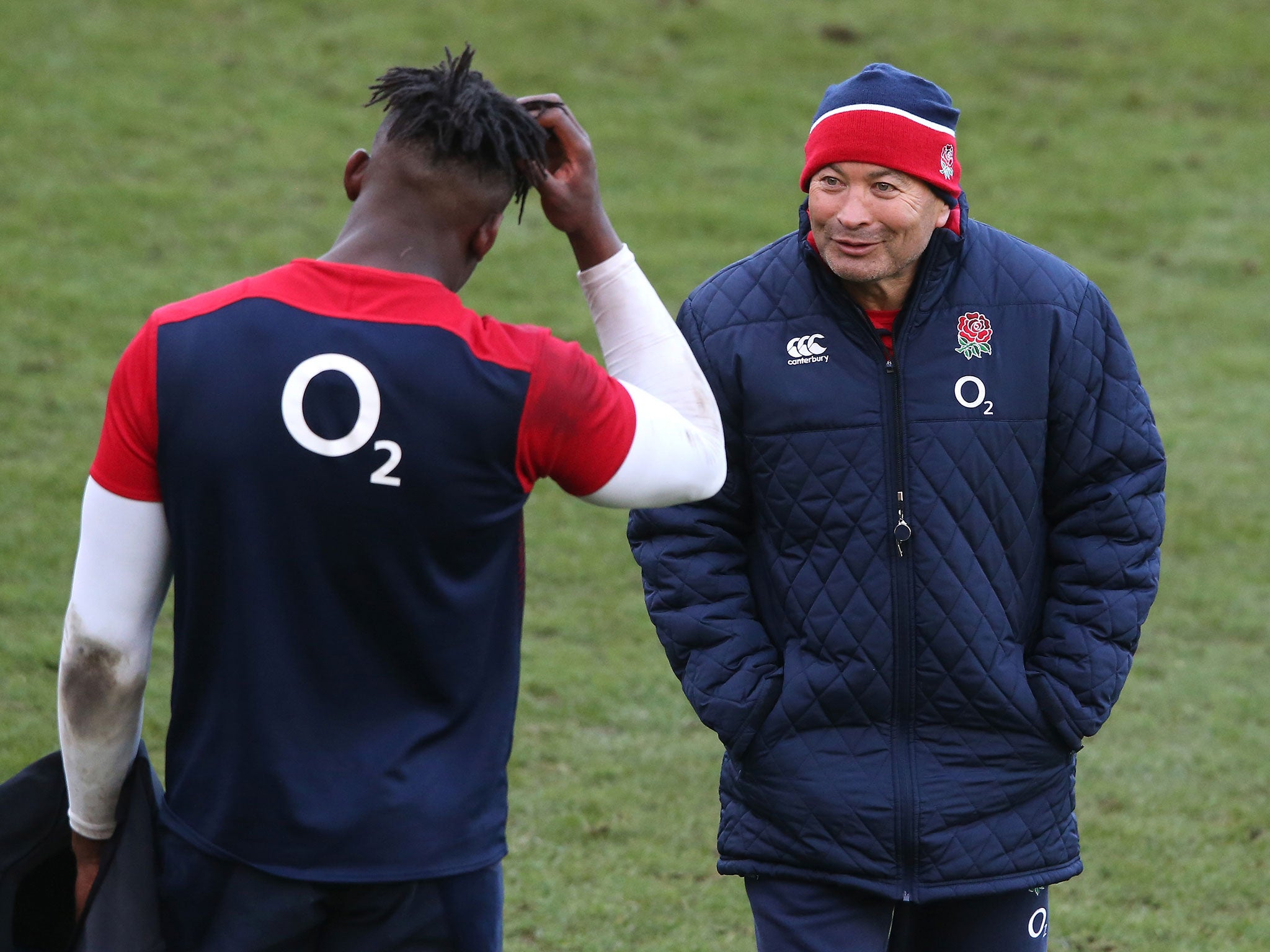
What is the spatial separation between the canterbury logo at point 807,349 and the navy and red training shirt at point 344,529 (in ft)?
2.84

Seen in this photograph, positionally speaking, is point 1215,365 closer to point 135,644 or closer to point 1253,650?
point 1253,650

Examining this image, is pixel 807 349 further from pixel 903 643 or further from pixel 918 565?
pixel 903 643

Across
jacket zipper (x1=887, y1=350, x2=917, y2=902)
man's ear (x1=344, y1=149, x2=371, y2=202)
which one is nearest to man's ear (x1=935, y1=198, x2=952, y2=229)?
jacket zipper (x1=887, y1=350, x2=917, y2=902)

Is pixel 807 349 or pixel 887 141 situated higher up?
pixel 887 141

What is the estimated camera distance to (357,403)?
7.76 ft

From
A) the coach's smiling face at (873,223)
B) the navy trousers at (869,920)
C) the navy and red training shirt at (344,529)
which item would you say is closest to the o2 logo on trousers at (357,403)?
the navy and red training shirt at (344,529)

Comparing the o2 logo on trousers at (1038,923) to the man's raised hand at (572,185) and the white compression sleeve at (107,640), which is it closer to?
the man's raised hand at (572,185)

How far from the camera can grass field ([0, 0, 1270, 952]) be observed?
19.4ft

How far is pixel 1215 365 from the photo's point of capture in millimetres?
10945

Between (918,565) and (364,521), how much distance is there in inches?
50.0

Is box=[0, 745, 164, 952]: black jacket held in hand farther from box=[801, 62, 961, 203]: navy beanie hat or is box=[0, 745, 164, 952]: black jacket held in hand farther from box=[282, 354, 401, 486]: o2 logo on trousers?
box=[801, 62, 961, 203]: navy beanie hat

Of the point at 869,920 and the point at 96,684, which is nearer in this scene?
the point at 96,684

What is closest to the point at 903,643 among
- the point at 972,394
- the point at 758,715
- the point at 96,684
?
the point at 758,715

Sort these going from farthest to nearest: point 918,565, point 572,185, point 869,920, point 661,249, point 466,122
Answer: point 661,249, point 869,920, point 918,565, point 572,185, point 466,122
